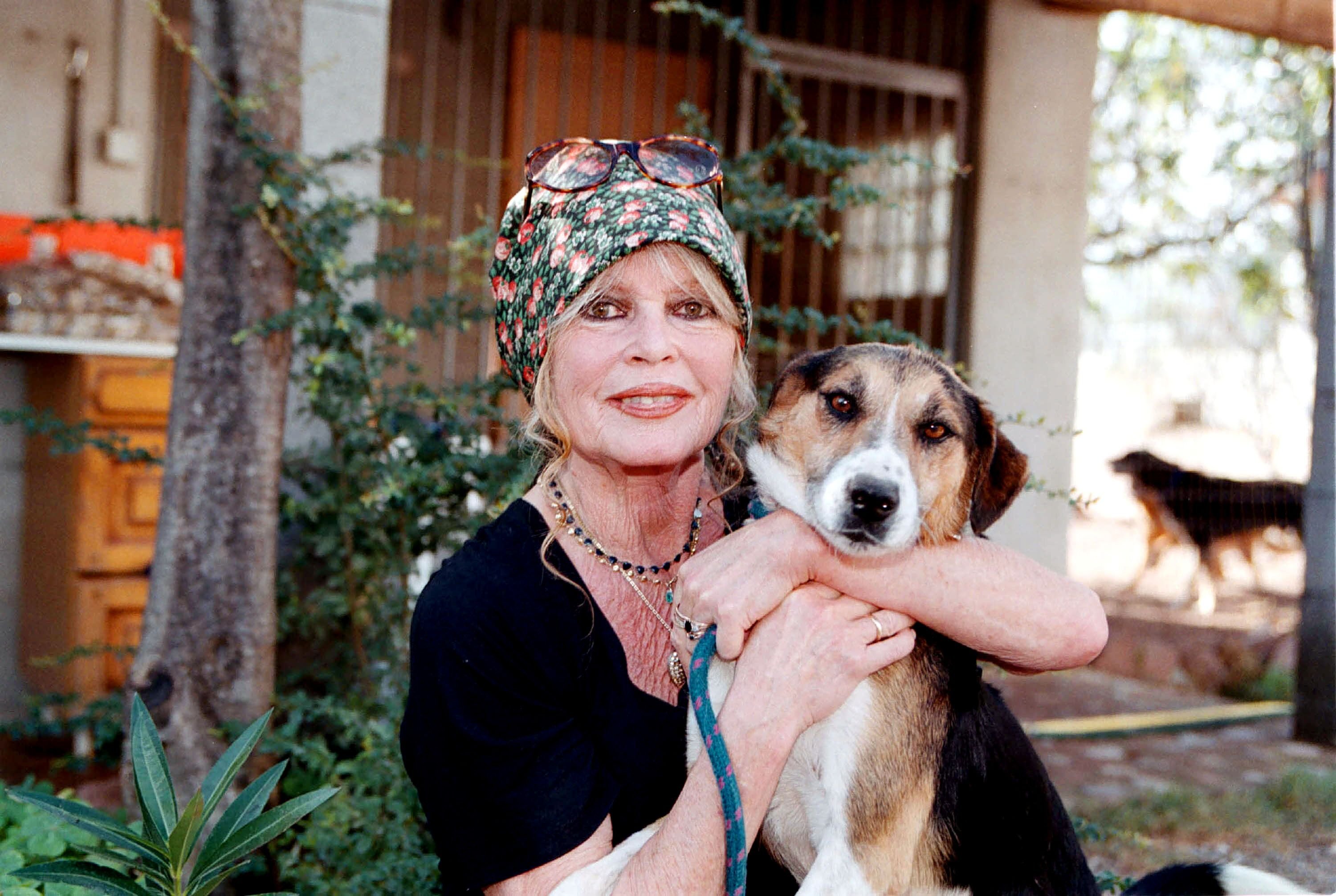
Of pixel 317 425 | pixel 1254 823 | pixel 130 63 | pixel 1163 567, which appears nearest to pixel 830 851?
pixel 317 425

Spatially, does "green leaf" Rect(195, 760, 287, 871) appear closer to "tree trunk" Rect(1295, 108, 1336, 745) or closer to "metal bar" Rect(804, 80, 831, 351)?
"metal bar" Rect(804, 80, 831, 351)

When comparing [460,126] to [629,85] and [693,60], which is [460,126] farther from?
[693,60]

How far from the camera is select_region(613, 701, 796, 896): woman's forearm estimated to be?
62.3 inches

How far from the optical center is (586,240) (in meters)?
1.75

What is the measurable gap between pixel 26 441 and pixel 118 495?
555 mm

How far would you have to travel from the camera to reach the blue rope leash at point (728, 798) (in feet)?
5.11

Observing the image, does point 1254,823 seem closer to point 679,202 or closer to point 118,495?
point 679,202

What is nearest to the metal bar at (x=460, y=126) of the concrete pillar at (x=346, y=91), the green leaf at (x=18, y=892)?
the concrete pillar at (x=346, y=91)

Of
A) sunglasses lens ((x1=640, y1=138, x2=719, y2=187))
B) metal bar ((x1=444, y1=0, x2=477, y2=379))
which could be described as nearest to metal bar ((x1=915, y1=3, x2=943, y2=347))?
metal bar ((x1=444, y1=0, x2=477, y2=379))

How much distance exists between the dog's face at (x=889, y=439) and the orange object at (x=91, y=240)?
112 inches

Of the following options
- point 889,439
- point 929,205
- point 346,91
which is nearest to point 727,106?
point 929,205

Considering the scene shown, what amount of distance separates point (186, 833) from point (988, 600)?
1.32m

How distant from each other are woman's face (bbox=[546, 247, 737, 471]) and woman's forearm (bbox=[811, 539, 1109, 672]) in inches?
13.0

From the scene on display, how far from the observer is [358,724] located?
268 centimetres
